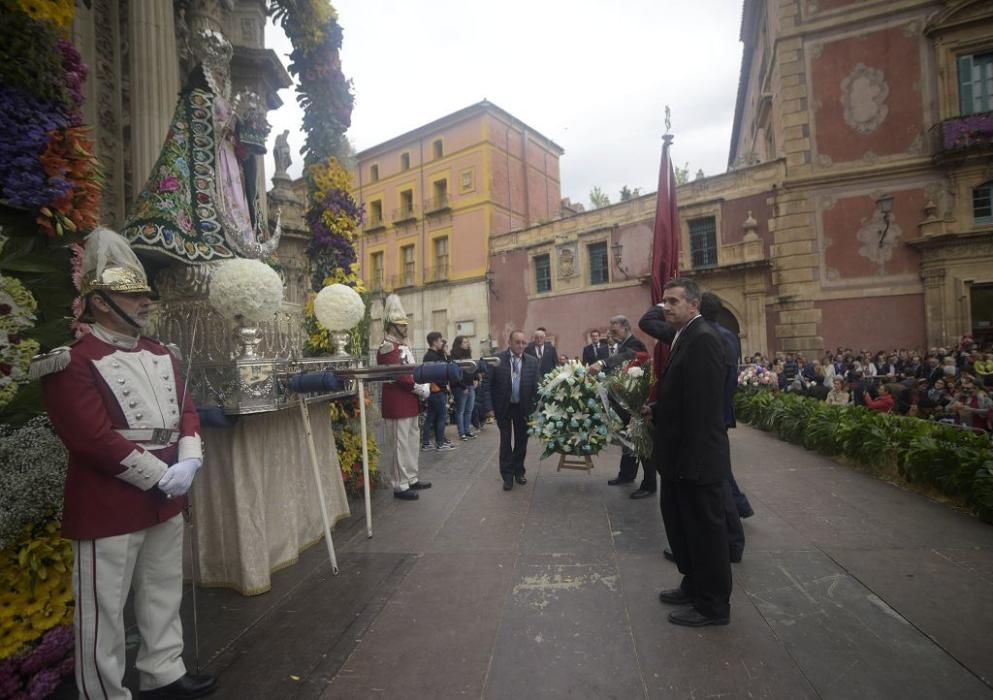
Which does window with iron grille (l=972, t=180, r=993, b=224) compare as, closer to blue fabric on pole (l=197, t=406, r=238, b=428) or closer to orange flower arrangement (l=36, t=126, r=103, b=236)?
blue fabric on pole (l=197, t=406, r=238, b=428)

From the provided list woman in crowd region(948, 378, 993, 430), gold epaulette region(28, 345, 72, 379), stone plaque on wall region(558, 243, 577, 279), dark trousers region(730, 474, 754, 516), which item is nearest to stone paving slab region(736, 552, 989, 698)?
dark trousers region(730, 474, 754, 516)

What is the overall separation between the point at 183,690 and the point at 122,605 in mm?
537

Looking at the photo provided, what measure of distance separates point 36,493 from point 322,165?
4.74 meters

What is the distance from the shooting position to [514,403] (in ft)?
21.2

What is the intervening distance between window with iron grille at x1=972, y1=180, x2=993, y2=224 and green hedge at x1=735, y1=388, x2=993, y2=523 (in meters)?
11.8

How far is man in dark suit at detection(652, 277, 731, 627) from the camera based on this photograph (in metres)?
3.10

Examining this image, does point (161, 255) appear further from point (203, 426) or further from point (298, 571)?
point (298, 571)

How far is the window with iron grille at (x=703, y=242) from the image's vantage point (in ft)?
65.5

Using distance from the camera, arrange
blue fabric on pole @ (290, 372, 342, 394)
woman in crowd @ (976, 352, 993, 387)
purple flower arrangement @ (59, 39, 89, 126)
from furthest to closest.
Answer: woman in crowd @ (976, 352, 993, 387) < blue fabric on pole @ (290, 372, 342, 394) < purple flower arrangement @ (59, 39, 89, 126)

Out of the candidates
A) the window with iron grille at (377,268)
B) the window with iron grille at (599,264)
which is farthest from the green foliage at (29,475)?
the window with iron grille at (377,268)

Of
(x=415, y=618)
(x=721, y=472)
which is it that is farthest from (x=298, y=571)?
(x=721, y=472)

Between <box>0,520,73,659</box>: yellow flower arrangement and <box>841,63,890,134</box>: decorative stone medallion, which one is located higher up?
<box>841,63,890,134</box>: decorative stone medallion

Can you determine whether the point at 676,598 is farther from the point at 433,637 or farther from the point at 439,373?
the point at 439,373

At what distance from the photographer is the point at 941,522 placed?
185 inches
